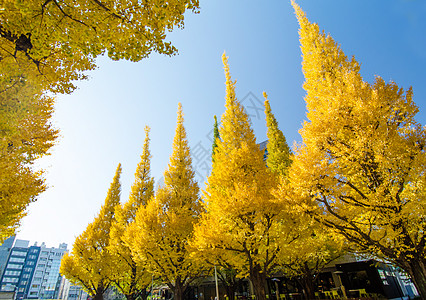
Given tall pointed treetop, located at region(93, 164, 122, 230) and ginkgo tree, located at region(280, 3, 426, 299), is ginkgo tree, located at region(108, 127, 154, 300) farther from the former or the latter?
ginkgo tree, located at region(280, 3, 426, 299)

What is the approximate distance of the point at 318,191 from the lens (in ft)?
23.5

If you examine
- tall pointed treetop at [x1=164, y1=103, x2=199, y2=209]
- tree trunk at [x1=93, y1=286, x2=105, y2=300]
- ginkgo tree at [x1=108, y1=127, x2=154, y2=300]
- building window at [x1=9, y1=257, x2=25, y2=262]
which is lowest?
tree trunk at [x1=93, y1=286, x2=105, y2=300]

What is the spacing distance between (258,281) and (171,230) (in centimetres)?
608

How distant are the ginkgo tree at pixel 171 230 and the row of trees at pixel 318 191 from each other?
0.07 metres

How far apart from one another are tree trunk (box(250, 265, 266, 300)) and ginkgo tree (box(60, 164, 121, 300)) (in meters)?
13.0

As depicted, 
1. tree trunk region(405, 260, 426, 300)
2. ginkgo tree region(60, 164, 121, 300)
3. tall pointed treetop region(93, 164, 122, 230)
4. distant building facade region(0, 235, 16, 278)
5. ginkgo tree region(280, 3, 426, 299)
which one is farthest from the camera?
distant building facade region(0, 235, 16, 278)

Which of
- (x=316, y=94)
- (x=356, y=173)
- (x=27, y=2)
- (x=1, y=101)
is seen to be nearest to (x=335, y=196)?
(x=356, y=173)

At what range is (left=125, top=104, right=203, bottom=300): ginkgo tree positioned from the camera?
11.4 metres

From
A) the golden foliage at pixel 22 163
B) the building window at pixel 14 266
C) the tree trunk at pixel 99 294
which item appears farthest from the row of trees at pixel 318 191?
the building window at pixel 14 266

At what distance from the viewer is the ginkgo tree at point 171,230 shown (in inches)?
449

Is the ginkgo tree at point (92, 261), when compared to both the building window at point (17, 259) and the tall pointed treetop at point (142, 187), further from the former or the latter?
the building window at point (17, 259)

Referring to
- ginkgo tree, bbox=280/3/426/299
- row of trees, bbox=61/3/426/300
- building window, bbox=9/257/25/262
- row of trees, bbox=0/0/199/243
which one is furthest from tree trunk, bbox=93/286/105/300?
building window, bbox=9/257/25/262

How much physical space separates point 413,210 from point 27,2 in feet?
34.4

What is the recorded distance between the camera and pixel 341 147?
24.5ft
